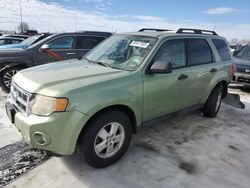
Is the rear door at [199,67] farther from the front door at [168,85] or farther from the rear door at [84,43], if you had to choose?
the rear door at [84,43]

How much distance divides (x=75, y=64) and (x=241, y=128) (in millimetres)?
3487

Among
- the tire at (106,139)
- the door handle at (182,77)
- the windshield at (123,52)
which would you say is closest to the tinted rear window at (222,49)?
the door handle at (182,77)

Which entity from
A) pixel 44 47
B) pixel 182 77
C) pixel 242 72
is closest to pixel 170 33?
pixel 182 77

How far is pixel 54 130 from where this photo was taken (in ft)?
8.87

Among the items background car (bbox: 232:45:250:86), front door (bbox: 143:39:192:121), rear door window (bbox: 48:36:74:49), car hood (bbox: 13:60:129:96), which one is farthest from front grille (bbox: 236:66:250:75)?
car hood (bbox: 13:60:129:96)

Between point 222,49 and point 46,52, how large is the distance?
484cm

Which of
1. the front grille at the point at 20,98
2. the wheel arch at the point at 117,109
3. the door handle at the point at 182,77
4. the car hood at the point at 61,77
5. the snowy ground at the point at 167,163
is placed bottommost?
the snowy ground at the point at 167,163

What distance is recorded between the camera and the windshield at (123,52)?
366 centimetres

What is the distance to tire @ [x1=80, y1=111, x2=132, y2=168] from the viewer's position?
299 cm

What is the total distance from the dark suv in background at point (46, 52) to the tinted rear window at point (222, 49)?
4315 millimetres

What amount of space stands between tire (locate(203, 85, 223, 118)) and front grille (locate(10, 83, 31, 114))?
12.2ft

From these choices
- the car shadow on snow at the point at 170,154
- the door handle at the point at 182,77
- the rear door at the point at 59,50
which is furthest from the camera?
the rear door at the point at 59,50

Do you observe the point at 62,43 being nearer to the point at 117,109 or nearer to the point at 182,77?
the point at 182,77

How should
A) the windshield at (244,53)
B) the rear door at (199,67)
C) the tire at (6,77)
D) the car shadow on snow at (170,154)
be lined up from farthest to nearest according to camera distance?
the windshield at (244,53)
the tire at (6,77)
the rear door at (199,67)
the car shadow on snow at (170,154)
